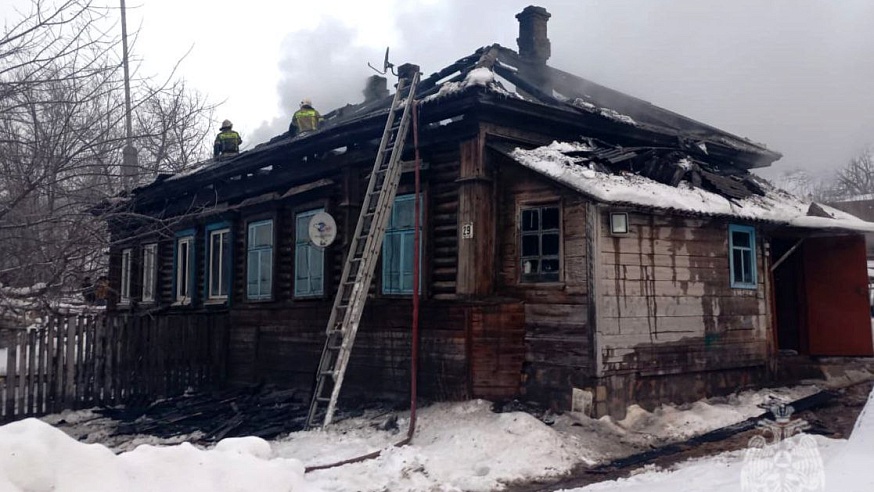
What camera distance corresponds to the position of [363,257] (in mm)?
8766

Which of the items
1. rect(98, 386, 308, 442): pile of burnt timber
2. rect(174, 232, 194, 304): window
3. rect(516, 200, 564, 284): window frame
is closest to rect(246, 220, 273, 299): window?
rect(98, 386, 308, 442): pile of burnt timber

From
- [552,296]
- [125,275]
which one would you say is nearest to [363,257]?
[552,296]

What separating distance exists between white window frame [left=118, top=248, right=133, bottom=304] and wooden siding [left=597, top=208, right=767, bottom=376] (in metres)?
12.6

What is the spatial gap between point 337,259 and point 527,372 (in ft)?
12.3

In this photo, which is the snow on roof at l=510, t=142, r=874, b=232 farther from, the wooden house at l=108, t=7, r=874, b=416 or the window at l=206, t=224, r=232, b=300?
the window at l=206, t=224, r=232, b=300

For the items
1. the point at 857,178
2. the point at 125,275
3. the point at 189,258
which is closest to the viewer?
the point at 189,258

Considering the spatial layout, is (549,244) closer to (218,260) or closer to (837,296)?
(837,296)

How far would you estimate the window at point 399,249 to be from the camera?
392 inches

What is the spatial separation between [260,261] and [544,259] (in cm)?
601

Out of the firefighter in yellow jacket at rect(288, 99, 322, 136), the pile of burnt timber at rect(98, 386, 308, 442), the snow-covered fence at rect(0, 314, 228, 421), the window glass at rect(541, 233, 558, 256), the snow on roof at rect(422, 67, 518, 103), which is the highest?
the firefighter in yellow jacket at rect(288, 99, 322, 136)

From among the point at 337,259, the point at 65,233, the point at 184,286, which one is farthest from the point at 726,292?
the point at 184,286

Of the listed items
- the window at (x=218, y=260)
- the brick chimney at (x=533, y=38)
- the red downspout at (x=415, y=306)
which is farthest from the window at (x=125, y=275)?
the brick chimney at (x=533, y=38)

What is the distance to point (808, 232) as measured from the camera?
11141 mm

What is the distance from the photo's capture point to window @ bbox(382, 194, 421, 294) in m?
9.95
